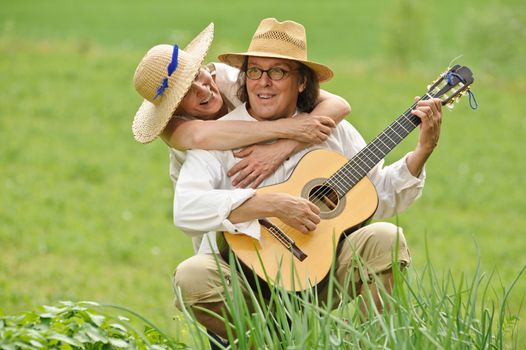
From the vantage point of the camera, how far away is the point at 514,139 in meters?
13.2

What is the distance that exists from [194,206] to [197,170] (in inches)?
8.7

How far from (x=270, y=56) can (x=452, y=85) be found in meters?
0.78

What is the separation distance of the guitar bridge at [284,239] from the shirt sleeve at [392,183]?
1.50ft

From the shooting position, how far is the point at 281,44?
4449 millimetres

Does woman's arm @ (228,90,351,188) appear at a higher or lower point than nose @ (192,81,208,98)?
lower

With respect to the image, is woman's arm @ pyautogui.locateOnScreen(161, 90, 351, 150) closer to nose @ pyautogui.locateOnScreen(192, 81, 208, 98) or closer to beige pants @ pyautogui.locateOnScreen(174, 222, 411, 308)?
nose @ pyautogui.locateOnScreen(192, 81, 208, 98)

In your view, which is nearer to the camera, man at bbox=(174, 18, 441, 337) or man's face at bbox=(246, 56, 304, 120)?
man at bbox=(174, 18, 441, 337)

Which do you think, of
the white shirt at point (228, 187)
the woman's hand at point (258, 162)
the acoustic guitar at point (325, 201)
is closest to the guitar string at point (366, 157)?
the acoustic guitar at point (325, 201)

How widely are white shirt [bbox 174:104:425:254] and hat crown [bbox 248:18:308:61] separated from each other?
0.32 metres

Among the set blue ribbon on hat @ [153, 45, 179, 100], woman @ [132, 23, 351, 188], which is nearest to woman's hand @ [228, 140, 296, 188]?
woman @ [132, 23, 351, 188]

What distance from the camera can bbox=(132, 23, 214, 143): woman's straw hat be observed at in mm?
4402

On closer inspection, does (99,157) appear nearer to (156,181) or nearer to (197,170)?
(156,181)

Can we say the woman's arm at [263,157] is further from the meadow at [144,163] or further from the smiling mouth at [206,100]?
the meadow at [144,163]

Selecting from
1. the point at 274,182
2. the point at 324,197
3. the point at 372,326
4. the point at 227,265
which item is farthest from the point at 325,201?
the point at 372,326
